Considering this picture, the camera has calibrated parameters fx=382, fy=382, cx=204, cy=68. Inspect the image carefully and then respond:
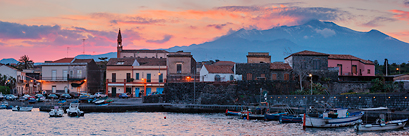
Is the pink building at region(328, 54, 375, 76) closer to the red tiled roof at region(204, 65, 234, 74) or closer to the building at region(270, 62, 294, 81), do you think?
the building at region(270, 62, 294, 81)

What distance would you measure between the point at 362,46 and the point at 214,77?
151 metres

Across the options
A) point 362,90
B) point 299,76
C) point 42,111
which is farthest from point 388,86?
point 42,111

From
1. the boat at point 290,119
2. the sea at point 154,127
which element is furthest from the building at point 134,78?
the boat at point 290,119

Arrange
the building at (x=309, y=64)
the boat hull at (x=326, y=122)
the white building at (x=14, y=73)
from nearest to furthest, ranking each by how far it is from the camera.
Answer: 1. the boat hull at (x=326, y=122)
2. the building at (x=309, y=64)
3. the white building at (x=14, y=73)

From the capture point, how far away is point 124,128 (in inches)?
1465

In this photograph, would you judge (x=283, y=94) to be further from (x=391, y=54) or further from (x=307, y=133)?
(x=391, y=54)

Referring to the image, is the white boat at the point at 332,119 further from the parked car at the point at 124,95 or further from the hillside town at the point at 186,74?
the parked car at the point at 124,95

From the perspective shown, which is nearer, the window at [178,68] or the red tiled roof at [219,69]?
the red tiled roof at [219,69]

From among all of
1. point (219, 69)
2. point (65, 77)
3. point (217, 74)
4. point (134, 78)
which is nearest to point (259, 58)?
point (219, 69)

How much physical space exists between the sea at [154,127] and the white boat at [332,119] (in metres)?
0.59

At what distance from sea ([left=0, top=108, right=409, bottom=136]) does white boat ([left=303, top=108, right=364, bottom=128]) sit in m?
0.59

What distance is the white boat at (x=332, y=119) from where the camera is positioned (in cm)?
3550

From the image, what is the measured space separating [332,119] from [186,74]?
35.8 m

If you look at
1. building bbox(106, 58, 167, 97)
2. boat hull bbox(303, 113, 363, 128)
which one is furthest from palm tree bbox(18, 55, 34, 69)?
boat hull bbox(303, 113, 363, 128)
